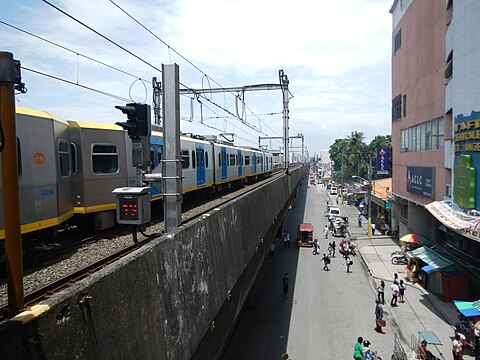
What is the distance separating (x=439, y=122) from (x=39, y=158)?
1876 centimetres

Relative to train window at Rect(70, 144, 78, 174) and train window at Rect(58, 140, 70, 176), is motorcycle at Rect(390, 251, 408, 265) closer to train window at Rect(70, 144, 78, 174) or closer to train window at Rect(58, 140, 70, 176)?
train window at Rect(70, 144, 78, 174)

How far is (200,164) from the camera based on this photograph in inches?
675

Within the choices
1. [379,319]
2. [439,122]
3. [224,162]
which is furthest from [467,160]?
[224,162]

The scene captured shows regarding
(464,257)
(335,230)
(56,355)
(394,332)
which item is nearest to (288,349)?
(394,332)

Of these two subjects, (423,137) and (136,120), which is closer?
(136,120)

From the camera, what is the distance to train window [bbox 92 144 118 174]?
1003 centimetres

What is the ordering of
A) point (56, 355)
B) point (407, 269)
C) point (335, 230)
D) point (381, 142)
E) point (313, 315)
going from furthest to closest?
point (381, 142) < point (335, 230) < point (407, 269) < point (313, 315) < point (56, 355)

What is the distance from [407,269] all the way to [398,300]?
5057 millimetres

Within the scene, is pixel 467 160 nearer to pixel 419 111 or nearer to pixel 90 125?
pixel 419 111

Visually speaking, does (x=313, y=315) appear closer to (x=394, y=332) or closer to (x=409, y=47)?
(x=394, y=332)

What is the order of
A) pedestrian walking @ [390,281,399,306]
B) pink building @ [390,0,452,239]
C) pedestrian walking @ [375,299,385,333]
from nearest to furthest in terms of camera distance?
pedestrian walking @ [375,299,385,333]
pedestrian walking @ [390,281,399,306]
pink building @ [390,0,452,239]

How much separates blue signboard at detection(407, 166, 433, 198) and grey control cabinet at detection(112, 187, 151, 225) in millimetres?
18449

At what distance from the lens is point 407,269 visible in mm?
23516

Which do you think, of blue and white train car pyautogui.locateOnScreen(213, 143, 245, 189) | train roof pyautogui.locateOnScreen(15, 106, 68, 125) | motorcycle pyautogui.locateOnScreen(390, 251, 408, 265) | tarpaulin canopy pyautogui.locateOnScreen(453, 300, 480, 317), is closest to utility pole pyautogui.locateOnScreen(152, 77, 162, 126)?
blue and white train car pyautogui.locateOnScreen(213, 143, 245, 189)
